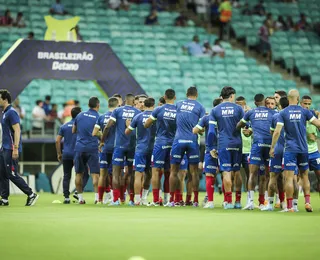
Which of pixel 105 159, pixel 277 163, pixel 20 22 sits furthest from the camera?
pixel 20 22

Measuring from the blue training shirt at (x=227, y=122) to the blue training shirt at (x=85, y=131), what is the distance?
11.6ft

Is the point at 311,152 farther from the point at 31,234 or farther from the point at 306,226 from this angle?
the point at 31,234

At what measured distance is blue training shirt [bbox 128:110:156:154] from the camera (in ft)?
63.7

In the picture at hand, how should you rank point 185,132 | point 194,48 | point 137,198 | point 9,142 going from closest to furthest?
point 9,142 → point 185,132 → point 137,198 → point 194,48

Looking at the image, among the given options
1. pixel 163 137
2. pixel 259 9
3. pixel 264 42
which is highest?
pixel 259 9

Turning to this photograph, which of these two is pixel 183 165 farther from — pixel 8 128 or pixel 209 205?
pixel 8 128

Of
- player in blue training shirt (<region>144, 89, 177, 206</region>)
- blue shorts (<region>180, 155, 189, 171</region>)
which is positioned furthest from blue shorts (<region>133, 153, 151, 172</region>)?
blue shorts (<region>180, 155, 189, 171</region>)

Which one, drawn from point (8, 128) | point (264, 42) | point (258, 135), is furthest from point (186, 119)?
point (264, 42)

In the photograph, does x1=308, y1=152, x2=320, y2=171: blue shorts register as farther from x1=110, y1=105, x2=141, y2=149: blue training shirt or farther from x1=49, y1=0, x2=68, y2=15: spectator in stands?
x1=49, y1=0, x2=68, y2=15: spectator in stands

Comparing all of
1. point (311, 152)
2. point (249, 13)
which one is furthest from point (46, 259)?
point (249, 13)

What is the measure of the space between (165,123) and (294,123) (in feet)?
11.1

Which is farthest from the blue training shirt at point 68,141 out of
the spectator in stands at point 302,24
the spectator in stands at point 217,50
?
the spectator in stands at point 302,24

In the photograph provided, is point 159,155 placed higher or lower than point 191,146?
lower

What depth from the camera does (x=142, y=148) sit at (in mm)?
19672
